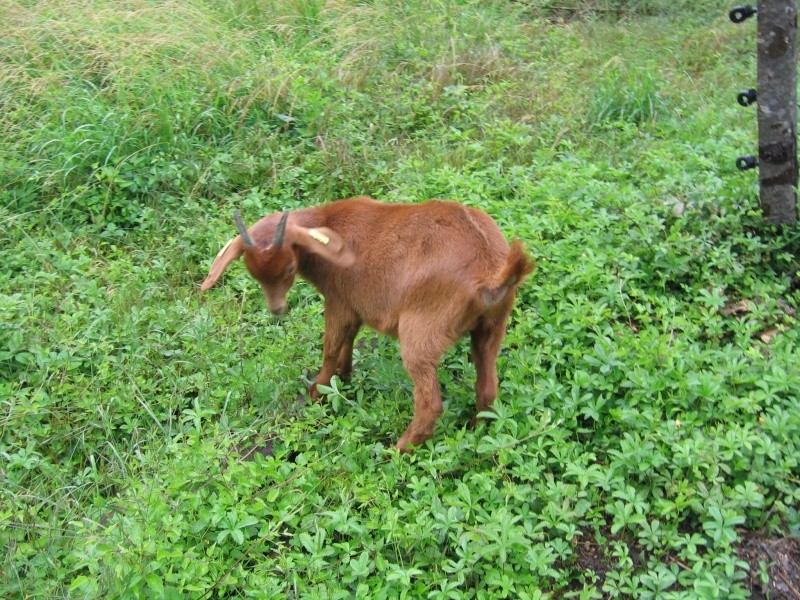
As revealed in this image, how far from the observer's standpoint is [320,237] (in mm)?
4055

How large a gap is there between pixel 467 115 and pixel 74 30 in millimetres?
3828

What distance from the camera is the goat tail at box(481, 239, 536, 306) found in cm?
350

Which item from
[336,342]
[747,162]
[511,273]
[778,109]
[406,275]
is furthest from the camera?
[747,162]

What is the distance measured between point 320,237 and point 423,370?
35.3 inches

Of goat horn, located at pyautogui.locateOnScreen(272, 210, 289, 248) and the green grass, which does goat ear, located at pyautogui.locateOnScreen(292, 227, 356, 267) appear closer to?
goat horn, located at pyautogui.locateOnScreen(272, 210, 289, 248)

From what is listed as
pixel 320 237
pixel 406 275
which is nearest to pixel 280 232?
pixel 320 237

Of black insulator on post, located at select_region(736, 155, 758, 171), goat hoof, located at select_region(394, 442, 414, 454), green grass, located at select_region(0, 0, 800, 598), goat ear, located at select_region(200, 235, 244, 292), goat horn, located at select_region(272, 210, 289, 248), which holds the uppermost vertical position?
goat horn, located at select_region(272, 210, 289, 248)

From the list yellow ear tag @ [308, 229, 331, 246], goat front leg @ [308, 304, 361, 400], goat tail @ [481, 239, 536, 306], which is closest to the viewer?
goat tail @ [481, 239, 536, 306]

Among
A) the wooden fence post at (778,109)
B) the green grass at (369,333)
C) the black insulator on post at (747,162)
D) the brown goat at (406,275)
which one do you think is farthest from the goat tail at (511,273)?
the black insulator on post at (747,162)

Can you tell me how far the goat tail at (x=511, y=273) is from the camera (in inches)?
138

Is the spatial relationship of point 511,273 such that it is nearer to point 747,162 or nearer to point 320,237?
point 320,237

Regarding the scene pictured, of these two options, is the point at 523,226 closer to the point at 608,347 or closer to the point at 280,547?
the point at 608,347

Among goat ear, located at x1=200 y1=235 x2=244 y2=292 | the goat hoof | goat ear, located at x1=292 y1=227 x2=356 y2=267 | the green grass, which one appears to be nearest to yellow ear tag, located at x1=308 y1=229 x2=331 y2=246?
goat ear, located at x1=292 y1=227 x2=356 y2=267

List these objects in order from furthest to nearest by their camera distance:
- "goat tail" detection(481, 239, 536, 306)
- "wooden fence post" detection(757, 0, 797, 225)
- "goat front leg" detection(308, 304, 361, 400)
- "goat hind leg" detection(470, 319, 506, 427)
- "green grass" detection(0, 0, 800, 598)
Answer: "wooden fence post" detection(757, 0, 797, 225) → "goat front leg" detection(308, 304, 361, 400) → "goat hind leg" detection(470, 319, 506, 427) → "goat tail" detection(481, 239, 536, 306) → "green grass" detection(0, 0, 800, 598)
